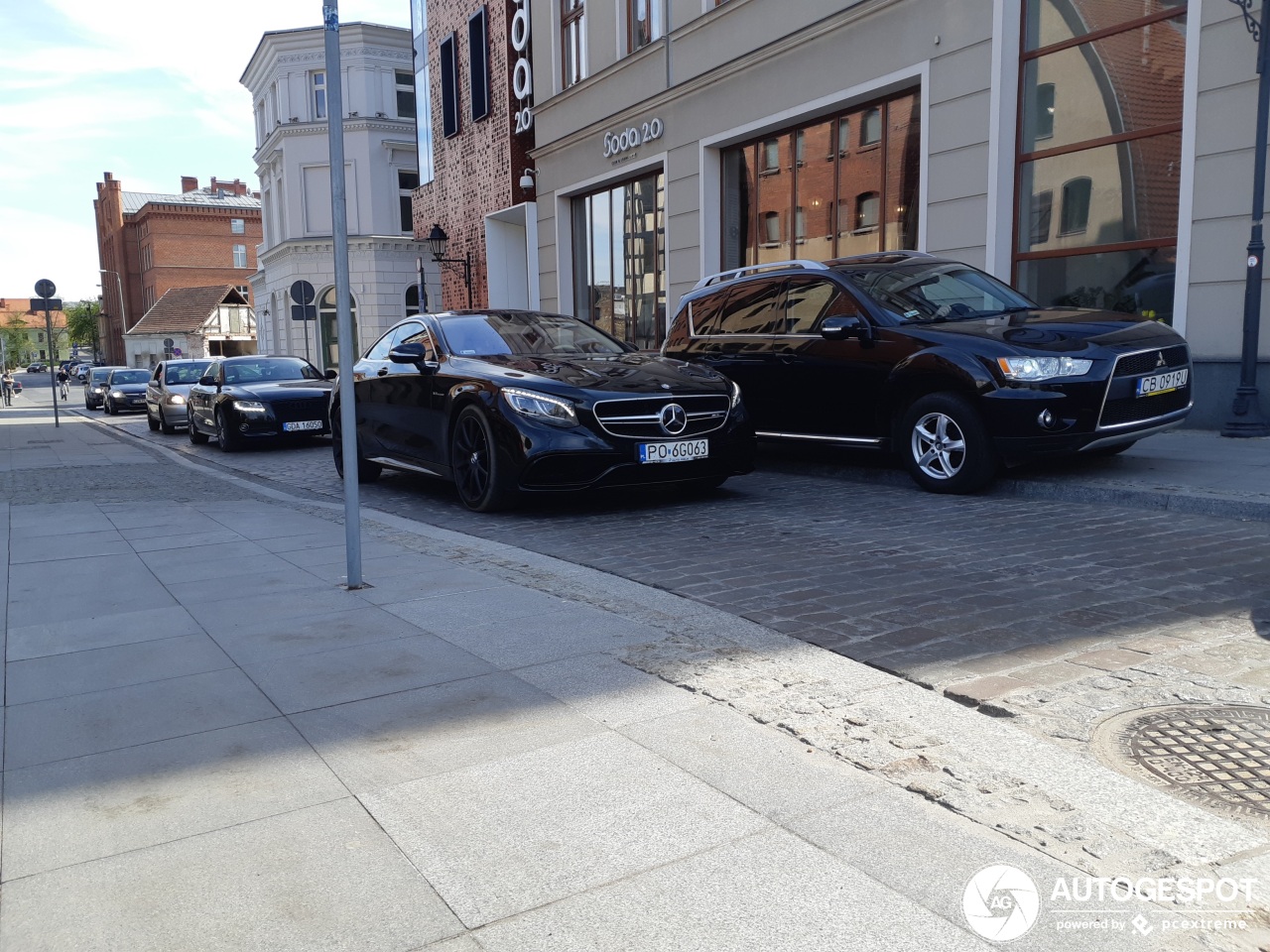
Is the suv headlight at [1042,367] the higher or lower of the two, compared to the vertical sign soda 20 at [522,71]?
lower

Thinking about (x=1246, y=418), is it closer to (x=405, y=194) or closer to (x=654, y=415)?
(x=654, y=415)

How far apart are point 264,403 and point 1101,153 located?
38.0 feet

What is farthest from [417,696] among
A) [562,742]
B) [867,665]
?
[867,665]

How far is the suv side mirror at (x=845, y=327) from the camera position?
8625mm

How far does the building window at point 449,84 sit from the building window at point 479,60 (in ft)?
3.71

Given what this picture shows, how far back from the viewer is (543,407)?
24.9ft

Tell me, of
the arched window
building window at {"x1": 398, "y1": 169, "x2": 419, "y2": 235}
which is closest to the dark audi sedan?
the arched window

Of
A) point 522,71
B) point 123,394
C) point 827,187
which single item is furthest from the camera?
point 123,394

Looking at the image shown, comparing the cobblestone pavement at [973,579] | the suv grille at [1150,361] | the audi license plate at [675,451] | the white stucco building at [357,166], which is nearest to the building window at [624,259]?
the cobblestone pavement at [973,579]

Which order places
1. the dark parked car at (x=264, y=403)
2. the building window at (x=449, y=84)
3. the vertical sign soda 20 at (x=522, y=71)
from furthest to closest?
the building window at (x=449, y=84) < the vertical sign soda 20 at (x=522, y=71) < the dark parked car at (x=264, y=403)

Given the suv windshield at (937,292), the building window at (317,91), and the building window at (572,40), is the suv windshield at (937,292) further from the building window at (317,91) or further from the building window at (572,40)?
the building window at (317,91)

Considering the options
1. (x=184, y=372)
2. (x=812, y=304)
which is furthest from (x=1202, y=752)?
(x=184, y=372)

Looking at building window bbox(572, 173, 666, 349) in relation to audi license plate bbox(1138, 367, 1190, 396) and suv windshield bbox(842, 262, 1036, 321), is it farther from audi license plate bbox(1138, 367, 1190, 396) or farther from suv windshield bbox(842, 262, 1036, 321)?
audi license plate bbox(1138, 367, 1190, 396)

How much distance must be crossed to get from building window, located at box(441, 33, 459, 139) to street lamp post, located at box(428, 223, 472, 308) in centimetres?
271
